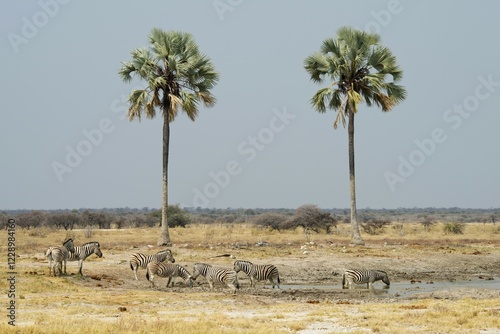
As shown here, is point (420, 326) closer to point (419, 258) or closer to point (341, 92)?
point (419, 258)

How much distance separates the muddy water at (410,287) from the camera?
2408cm

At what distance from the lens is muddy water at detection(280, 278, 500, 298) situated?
24078 mm

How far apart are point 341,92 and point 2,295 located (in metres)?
23.4

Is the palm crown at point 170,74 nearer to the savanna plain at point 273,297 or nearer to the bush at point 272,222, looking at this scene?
the savanna plain at point 273,297

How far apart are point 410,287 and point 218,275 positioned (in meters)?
7.50

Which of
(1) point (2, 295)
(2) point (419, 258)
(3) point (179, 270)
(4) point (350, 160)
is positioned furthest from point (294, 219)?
(1) point (2, 295)

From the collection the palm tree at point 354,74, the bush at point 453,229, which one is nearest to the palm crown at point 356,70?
the palm tree at point 354,74

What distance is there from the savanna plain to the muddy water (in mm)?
83

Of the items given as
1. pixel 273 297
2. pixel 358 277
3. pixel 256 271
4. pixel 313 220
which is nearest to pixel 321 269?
pixel 358 277

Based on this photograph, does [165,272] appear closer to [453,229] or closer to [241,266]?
[241,266]

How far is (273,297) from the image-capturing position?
858 inches

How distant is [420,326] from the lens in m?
15.4

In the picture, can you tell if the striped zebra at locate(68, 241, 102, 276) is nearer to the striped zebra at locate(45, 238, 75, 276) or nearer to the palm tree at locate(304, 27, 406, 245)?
the striped zebra at locate(45, 238, 75, 276)

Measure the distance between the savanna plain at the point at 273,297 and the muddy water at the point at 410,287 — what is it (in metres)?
0.08
